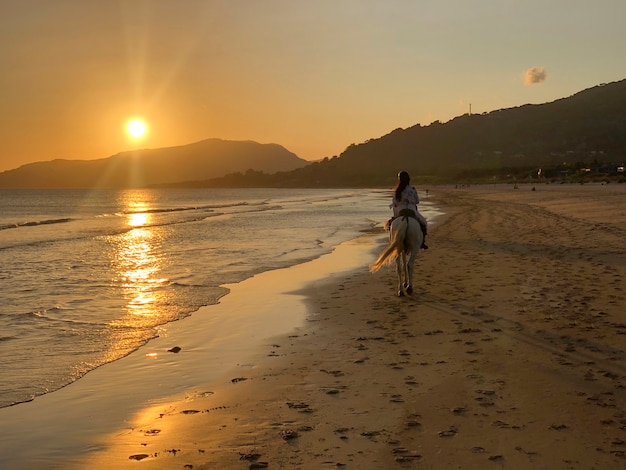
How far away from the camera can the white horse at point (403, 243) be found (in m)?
11.1

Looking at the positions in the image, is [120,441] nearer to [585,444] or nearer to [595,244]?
[585,444]

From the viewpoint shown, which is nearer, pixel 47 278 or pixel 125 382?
pixel 125 382

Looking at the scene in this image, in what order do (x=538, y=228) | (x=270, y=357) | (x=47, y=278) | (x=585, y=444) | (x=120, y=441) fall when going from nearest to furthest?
(x=585, y=444)
(x=120, y=441)
(x=270, y=357)
(x=47, y=278)
(x=538, y=228)

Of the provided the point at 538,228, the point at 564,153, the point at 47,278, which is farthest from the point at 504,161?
the point at 47,278

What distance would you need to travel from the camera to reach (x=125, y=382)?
6.91 m

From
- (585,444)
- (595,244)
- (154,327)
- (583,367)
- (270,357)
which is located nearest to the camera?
(585,444)

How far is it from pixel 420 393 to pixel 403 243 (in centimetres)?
547

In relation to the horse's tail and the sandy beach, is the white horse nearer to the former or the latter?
the horse's tail

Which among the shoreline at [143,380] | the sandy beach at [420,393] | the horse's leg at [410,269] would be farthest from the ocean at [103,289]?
the horse's leg at [410,269]

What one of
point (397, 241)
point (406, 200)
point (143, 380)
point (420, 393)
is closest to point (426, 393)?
point (420, 393)

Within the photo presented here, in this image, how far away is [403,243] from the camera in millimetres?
11195

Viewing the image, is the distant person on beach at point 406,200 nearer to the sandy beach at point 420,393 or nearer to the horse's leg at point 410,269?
the horse's leg at point 410,269

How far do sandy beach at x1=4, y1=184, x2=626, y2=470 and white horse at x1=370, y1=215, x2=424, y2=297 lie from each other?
529 millimetres

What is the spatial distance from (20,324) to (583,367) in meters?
8.64
